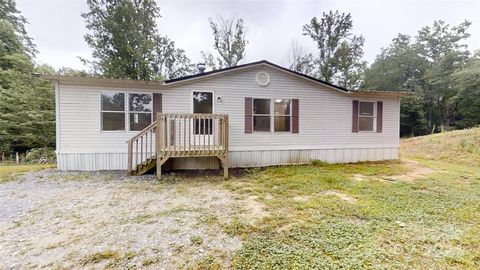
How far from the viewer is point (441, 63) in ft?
81.4

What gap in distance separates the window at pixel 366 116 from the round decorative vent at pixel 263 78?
408cm

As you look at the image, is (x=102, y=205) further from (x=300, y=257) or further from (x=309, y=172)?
(x=309, y=172)

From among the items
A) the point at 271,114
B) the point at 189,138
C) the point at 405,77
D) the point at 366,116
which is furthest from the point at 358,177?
the point at 405,77

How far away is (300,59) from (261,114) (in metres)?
16.0

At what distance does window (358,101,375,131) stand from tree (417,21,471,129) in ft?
76.0

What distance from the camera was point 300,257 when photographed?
2.42 m

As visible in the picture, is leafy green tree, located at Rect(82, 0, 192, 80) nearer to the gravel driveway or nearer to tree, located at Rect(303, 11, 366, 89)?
the gravel driveway

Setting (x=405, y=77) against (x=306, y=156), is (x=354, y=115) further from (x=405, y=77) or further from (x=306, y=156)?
(x=405, y=77)

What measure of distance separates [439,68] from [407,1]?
1686cm

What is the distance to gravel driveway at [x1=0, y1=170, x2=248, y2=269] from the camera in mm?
2412

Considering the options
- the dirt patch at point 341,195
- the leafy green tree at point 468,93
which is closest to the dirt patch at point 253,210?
the dirt patch at point 341,195

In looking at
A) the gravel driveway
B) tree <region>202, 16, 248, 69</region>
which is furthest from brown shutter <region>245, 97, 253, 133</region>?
tree <region>202, 16, 248, 69</region>

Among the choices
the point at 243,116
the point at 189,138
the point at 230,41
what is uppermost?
the point at 230,41

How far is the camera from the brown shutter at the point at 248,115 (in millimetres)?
7605
